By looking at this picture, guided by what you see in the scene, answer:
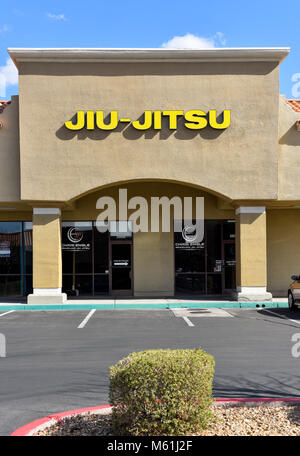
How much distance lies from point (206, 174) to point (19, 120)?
791 centimetres

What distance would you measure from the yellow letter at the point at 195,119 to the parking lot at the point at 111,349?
→ 7.40 metres

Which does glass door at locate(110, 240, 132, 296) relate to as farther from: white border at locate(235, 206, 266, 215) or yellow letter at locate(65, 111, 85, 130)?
yellow letter at locate(65, 111, 85, 130)

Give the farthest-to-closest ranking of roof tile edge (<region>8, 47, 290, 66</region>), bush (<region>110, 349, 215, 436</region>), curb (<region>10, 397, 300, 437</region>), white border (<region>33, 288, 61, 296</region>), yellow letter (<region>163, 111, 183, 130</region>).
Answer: white border (<region>33, 288, 61, 296</region>), yellow letter (<region>163, 111, 183, 130</region>), roof tile edge (<region>8, 47, 290, 66</region>), curb (<region>10, 397, 300, 437</region>), bush (<region>110, 349, 215, 436</region>)

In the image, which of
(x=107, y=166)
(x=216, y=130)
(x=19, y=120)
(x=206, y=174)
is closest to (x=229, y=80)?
(x=216, y=130)

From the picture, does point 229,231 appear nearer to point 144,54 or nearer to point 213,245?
point 213,245

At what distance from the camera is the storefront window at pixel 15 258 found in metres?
23.2

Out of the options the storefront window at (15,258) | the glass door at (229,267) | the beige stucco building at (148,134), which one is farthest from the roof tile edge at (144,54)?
the glass door at (229,267)

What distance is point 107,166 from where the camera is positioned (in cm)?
1975

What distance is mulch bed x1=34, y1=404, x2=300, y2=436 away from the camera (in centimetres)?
552

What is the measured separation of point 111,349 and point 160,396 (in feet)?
21.7

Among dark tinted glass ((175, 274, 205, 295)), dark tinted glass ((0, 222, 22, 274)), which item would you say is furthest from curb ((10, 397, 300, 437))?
dark tinted glass ((0, 222, 22, 274))

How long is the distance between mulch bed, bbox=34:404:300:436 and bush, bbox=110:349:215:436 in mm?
308

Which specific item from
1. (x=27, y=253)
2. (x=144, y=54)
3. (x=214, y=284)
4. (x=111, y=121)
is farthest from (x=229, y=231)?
(x=27, y=253)
